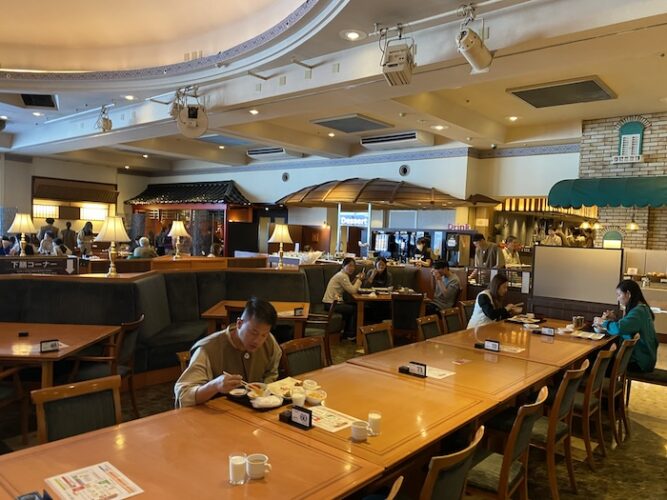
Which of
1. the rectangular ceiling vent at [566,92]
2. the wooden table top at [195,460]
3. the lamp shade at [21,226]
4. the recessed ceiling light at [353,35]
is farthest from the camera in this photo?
the lamp shade at [21,226]

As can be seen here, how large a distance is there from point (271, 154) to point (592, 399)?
11.5 metres

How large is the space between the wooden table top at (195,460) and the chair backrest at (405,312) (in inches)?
208

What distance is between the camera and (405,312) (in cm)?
746

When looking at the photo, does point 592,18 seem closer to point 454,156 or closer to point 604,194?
point 604,194

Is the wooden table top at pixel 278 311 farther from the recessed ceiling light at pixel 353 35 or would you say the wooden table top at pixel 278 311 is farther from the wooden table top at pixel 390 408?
the recessed ceiling light at pixel 353 35

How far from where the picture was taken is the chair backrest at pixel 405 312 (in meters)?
7.32

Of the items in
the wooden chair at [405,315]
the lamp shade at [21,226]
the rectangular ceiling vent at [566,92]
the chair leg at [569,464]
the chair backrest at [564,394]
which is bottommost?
the chair leg at [569,464]

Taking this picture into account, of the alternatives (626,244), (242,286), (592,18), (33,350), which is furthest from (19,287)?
(626,244)

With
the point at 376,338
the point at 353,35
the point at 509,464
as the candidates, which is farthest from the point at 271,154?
the point at 509,464

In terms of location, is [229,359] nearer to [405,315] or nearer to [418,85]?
[418,85]

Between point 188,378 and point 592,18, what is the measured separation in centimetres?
394

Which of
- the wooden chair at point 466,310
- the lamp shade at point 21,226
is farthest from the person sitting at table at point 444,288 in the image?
the lamp shade at point 21,226

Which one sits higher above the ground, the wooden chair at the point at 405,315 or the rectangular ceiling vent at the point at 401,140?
the rectangular ceiling vent at the point at 401,140

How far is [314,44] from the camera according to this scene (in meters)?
5.05
